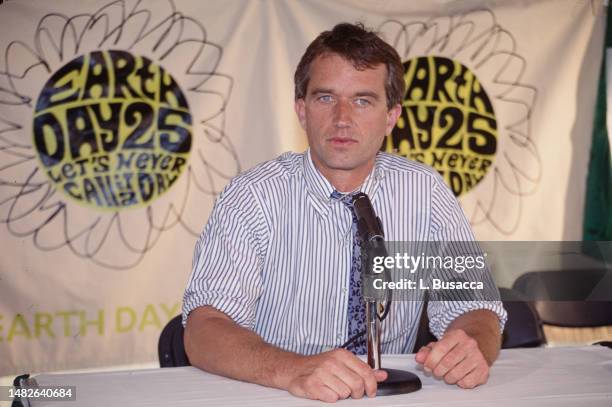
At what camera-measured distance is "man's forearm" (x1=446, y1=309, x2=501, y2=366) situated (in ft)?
6.90

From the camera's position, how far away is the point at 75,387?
1.84m

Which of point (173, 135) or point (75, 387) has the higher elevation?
point (173, 135)

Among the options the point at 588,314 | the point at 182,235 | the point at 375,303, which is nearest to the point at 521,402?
the point at 375,303

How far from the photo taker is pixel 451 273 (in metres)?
2.55

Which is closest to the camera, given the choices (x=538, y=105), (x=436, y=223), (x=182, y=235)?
(x=436, y=223)

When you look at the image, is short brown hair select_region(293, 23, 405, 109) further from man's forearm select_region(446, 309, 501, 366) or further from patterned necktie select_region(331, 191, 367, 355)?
man's forearm select_region(446, 309, 501, 366)

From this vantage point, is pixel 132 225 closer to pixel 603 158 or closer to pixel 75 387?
pixel 75 387

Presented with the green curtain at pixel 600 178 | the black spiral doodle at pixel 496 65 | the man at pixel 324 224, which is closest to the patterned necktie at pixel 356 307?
the man at pixel 324 224

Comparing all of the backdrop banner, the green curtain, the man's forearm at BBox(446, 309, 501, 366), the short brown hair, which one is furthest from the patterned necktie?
the green curtain

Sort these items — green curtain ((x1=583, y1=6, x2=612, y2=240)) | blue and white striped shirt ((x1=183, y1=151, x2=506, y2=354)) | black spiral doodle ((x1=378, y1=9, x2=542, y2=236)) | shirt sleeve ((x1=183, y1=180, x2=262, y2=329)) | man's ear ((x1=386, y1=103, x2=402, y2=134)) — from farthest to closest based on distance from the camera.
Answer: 1. green curtain ((x1=583, y1=6, x2=612, y2=240))
2. black spiral doodle ((x1=378, y1=9, x2=542, y2=236))
3. man's ear ((x1=386, y1=103, x2=402, y2=134))
4. blue and white striped shirt ((x1=183, y1=151, x2=506, y2=354))
5. shirt sleeve ((x1=183, y1=180, x2=262, y2=329))

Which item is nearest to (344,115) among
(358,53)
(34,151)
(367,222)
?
(358,53)

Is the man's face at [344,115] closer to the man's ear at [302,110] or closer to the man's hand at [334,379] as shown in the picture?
the man's ear at [302,110]

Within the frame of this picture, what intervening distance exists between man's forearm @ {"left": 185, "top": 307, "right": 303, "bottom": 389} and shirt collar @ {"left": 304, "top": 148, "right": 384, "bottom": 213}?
53cm

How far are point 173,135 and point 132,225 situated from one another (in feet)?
1.55
